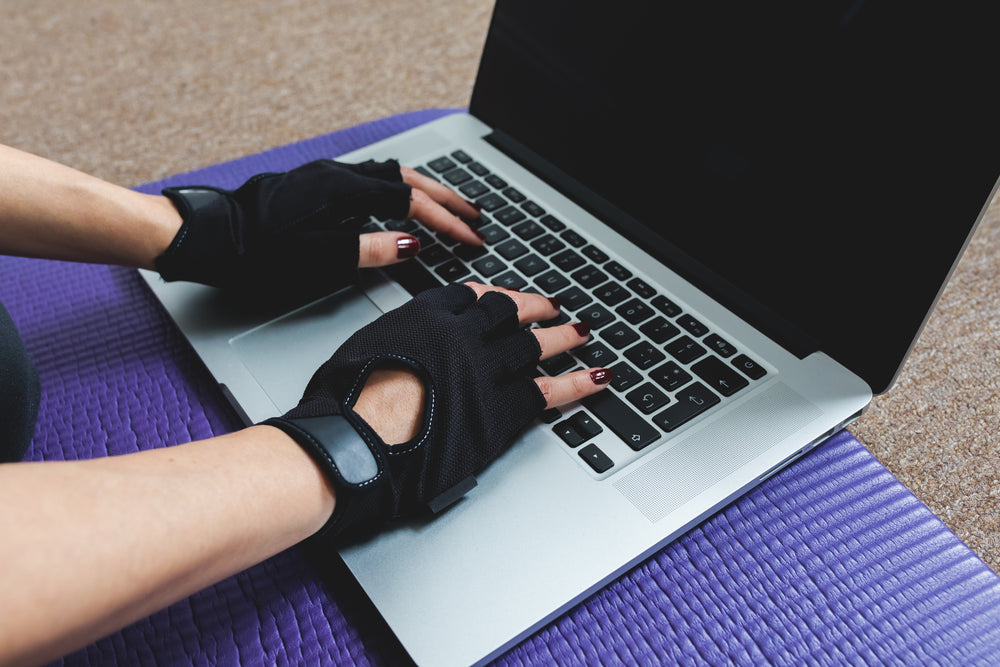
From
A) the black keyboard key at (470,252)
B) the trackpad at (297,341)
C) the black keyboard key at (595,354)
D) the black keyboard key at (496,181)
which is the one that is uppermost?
the black keyboard key at (496,181)

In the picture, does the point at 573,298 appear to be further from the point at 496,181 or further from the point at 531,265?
the point at 496,181

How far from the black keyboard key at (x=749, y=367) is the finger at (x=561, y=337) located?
0.09 meters

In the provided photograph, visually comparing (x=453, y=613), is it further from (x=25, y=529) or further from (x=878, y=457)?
(x=878, y=457)

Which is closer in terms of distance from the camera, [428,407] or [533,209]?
[428,407]

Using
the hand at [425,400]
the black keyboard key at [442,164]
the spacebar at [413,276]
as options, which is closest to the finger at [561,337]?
the hand at [425,400]

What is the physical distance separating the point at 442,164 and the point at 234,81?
0.34 metres

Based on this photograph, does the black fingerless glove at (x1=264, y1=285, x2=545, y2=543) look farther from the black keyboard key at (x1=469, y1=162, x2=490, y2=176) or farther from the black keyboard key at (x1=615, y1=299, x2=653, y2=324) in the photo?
the black keyboard key at (x1=469, y1=162, x2=490, y2=176)

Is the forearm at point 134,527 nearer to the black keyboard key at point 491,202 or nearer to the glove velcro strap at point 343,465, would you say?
the glove velcro strap at point 343,465

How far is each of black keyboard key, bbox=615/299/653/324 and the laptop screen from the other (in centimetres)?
4

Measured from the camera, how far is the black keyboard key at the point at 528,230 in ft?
1.85

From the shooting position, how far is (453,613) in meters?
0.35

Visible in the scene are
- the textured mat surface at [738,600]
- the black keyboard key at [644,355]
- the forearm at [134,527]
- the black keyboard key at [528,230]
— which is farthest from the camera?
the black keyboard key at [528,230]

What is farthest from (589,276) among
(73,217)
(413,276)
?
(73,217)

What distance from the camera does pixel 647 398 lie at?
0.44 metres
